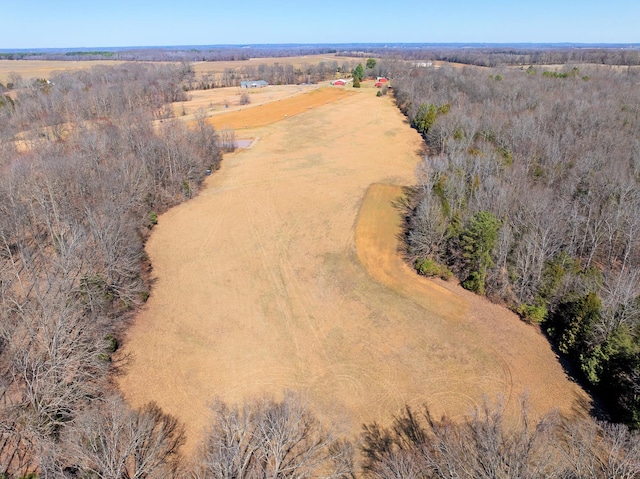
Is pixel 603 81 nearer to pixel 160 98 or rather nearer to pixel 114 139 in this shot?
pixel 114 139

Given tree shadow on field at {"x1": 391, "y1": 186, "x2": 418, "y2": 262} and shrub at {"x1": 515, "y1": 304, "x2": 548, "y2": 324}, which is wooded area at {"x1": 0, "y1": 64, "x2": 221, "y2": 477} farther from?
shrub at {"x1": 515, "y1": 304, "x2": 548, "y2": 324}

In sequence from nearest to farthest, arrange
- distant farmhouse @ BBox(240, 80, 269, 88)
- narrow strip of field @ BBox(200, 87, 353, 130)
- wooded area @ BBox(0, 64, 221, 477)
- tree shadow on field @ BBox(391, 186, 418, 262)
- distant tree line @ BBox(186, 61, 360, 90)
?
wooded area @ BBox(0, 64, 221, 477) → tree shadow on field @ BBox(391, 186, 418, 262) → narrow strip of field @ BBox(200, 87, 353, 130) → distant farmhouse @ BBox(240, 80, 269, 88) → distant tree line @ BBox(186, 61, 360, 90)

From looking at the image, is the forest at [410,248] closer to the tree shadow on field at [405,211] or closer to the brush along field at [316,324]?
the tree shadow on field at [405,211]

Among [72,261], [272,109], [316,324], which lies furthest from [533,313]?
[272,109]

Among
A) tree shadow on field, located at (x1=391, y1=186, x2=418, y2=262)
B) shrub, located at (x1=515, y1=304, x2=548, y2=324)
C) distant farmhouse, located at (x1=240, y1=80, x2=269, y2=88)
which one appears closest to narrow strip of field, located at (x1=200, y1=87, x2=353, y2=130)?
distant farmhouse, located at (x1=240, y1=80, x2=269, y2=88)

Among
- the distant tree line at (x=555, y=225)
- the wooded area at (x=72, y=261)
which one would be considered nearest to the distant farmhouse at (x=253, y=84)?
the wooded area at (x=72, y=261)

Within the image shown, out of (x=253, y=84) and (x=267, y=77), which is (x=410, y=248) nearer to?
(x=253, y=84)
